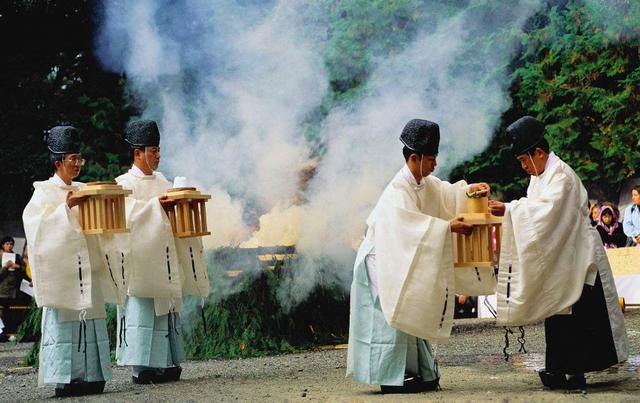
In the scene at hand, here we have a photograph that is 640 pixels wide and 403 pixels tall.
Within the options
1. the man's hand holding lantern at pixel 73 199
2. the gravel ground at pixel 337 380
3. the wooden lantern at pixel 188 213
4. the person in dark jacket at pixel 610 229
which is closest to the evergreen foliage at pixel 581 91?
the person in dark jacket at pixel 610 229

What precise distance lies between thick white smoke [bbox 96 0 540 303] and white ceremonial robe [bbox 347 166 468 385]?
13.9 ft

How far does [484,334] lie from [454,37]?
151 inches

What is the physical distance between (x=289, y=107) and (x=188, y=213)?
15.3ft

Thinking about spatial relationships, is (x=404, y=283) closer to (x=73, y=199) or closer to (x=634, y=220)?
(x=73, y=199)

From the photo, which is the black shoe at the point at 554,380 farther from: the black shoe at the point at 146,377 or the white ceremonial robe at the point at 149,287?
the black shoe at the point at 146,377

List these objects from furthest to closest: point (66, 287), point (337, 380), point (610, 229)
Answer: point (610, 229) → point (337, 380) → point (66, 287)

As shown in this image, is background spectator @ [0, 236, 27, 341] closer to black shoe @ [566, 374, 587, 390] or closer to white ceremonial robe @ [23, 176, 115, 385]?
white ceremonial robe @ [23, 176, 115, 385]

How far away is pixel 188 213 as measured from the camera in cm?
Answer: 920

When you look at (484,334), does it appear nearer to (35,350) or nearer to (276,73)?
(276,73)

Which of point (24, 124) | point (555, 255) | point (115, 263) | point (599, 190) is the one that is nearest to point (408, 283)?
point (555, 255)

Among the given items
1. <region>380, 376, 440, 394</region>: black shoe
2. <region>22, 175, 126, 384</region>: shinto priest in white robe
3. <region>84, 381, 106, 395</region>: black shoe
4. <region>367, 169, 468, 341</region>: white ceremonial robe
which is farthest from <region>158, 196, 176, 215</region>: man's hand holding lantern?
<region>380, 376, 440, 394</region>: black shoe

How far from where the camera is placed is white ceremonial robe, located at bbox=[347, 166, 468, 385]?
756 centimetres

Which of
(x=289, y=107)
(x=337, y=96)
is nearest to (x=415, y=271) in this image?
(x=289, y=107)

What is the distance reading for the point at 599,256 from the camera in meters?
7.61
